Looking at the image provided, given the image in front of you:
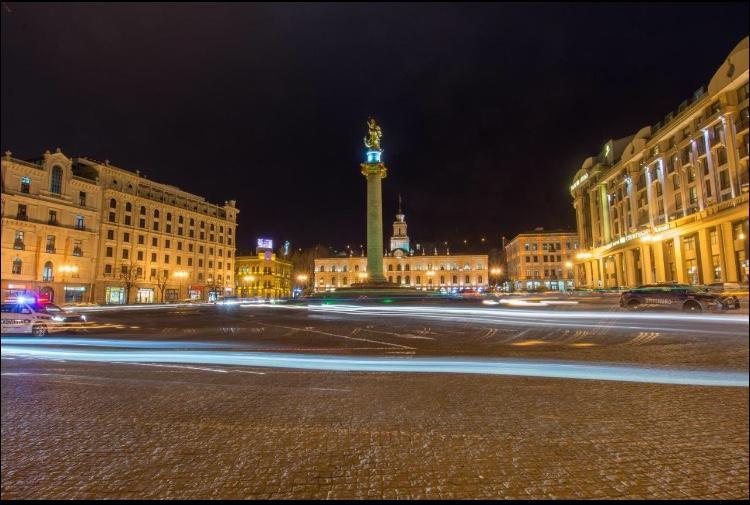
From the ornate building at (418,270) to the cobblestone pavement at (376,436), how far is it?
108 meters

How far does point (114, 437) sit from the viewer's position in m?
4.99

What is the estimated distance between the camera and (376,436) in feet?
16.1

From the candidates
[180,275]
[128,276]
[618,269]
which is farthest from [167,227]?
[618,269]

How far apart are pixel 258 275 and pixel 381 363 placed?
99950 millimetres

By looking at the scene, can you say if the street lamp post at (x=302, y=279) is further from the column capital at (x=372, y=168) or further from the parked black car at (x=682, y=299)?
the parked black car at (x=682, y=299)

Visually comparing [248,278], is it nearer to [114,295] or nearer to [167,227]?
[167,227]

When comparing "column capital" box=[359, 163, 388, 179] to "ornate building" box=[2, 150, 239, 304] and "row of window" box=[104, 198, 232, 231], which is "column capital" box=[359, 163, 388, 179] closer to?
"ornate building" box=[2, 150, 239, 304]

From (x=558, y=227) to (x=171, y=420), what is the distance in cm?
10876

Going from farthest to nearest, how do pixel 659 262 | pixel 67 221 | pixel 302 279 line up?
pixel 302 279
pixel 659 262
pixel 67 221

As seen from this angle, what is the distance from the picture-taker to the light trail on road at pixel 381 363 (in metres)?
7.12

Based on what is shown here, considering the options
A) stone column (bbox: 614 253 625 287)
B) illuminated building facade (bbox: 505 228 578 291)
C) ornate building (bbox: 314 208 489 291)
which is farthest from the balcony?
ornate building (bbox: 314 208 489 291)

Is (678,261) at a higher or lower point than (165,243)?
lower

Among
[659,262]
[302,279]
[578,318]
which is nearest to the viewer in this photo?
[578,318]

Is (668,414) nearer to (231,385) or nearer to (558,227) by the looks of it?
(231,385)
